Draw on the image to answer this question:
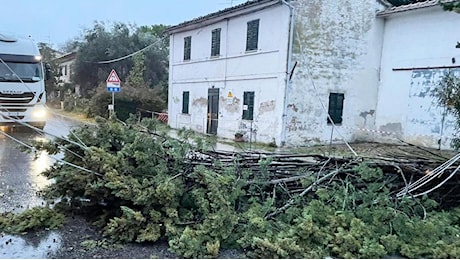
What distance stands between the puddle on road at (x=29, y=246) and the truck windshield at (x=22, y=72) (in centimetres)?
1112

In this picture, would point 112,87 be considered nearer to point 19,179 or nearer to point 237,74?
point 237,74

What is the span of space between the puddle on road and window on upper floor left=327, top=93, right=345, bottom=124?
1260 cm

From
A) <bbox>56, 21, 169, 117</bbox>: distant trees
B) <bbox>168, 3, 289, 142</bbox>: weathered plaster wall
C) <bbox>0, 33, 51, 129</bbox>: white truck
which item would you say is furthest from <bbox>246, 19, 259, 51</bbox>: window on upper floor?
<bbox>56, 21, 169, 117</bbox>: distant trees

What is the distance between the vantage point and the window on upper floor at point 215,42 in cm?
1797

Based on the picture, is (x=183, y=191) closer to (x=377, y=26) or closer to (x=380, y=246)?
(x=380, y=246)

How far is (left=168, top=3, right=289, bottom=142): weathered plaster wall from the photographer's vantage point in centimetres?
1459

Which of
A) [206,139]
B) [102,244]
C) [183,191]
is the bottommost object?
[102,244]

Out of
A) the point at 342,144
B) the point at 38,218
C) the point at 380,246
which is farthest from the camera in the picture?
the point at 342,144

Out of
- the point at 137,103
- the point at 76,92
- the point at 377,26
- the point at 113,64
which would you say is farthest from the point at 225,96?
the point at 76,92

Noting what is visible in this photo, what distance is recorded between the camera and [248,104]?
16.0 m

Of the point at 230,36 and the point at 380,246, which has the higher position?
the point at 230,36

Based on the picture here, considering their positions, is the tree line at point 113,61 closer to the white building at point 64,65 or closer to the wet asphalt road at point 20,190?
the white building at point 64,65

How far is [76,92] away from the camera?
3659cm

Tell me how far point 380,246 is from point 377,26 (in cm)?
1410
